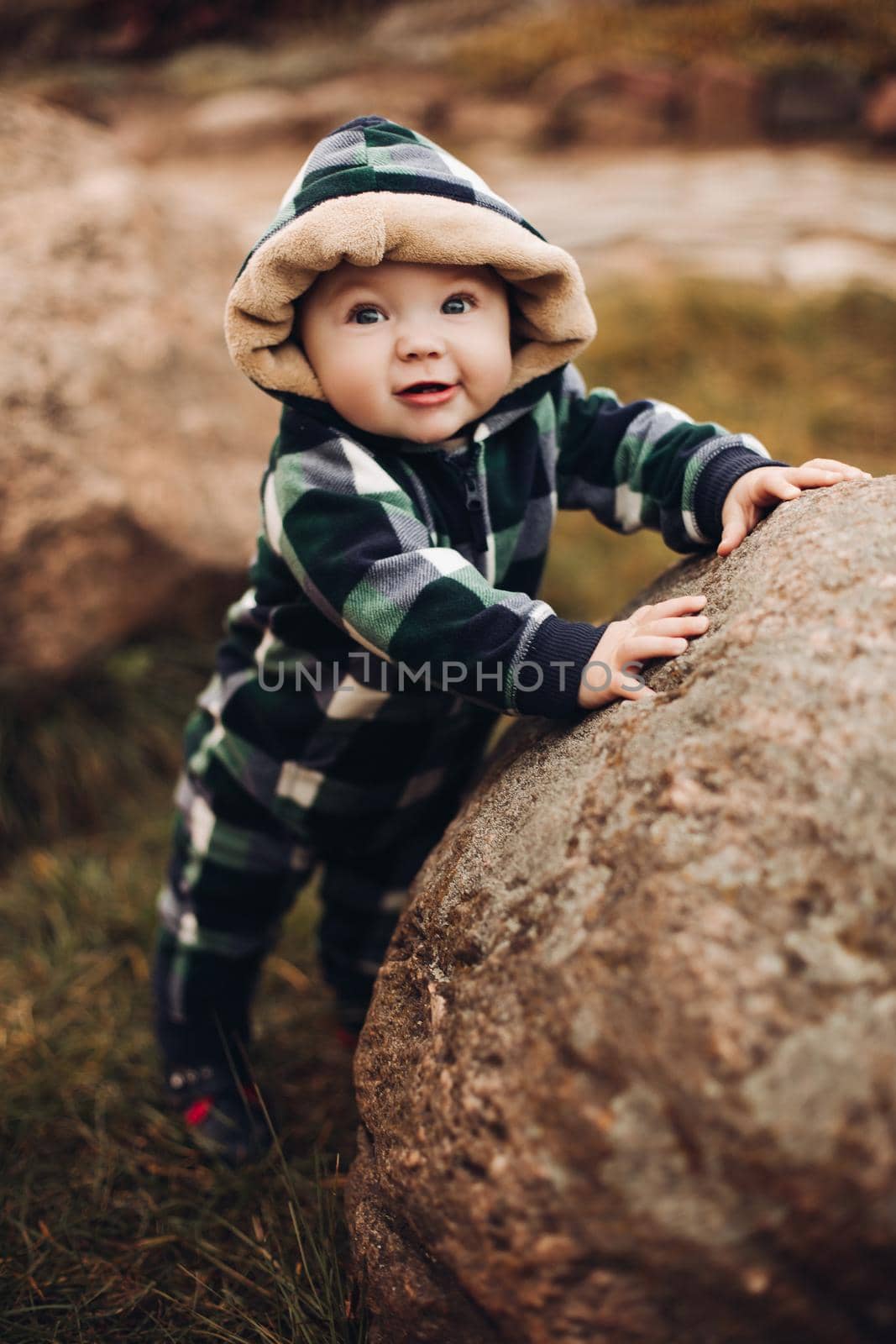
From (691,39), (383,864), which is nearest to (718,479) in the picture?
(383,864)

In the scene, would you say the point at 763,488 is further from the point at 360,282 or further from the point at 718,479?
the point at 360,282

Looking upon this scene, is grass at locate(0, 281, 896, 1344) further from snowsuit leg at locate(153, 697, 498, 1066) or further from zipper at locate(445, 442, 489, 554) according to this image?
zipper at locate(445, 442, 489, 554)

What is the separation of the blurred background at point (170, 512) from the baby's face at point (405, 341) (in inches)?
21.7

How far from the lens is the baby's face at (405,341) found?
1436mm

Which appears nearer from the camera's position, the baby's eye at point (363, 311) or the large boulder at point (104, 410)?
the baby's eye at point (363, 311)

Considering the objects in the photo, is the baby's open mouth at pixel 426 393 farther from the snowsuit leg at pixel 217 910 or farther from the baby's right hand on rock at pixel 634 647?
the snowsuit leg at pixel 217 910

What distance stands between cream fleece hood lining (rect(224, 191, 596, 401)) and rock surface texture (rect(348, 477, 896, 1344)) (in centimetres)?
61

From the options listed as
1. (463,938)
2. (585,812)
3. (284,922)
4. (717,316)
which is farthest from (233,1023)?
(717,316)

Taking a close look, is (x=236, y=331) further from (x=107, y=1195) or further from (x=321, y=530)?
(x=107, y=1195)

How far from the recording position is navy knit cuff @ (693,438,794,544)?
1.47 meters

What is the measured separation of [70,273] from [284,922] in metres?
1.82

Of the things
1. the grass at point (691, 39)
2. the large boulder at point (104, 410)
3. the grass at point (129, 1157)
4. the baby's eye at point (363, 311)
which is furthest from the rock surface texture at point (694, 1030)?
the grass at point (691, 39)

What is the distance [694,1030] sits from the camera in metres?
0.88

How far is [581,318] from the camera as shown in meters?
1.60
